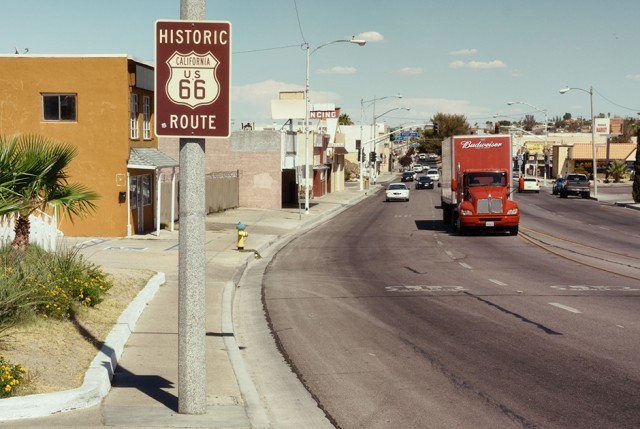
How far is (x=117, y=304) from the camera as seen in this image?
15805 millimetres

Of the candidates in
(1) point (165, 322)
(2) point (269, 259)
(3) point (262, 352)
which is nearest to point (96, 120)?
(2) point (269, 259)

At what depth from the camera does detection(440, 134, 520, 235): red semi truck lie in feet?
116

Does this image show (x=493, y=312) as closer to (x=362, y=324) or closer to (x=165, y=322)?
(x=362, y=324)

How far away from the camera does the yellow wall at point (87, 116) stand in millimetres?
33031

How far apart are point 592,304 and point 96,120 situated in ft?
72.1

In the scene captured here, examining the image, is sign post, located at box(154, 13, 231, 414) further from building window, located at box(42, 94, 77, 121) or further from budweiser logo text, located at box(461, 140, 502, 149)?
budweiser logo text, located at box(461, 140, 502, 149)

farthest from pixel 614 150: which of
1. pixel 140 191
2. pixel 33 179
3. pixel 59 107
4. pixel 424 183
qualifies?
pixel 33 179

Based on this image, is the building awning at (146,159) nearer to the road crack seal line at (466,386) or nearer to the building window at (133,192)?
the building window at (133,192)

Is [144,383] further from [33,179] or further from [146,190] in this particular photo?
[146,190]

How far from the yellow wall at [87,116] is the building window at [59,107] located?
0.20 meters

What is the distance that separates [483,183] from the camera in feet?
119

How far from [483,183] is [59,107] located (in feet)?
56.4

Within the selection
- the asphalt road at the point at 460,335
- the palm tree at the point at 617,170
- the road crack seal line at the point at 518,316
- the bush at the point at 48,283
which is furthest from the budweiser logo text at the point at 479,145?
the palm tree at the point at 617,170

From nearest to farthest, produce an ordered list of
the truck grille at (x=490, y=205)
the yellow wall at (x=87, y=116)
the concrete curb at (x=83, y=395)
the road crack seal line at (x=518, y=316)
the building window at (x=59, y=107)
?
the concrete curb at (x=83, y=395) → the road crack seal line at (x=518, y=316) → the yellow wall at (x=87, y=116) → the building window at (x=59, y=107) → the truck grille at (x=490, y=205)
